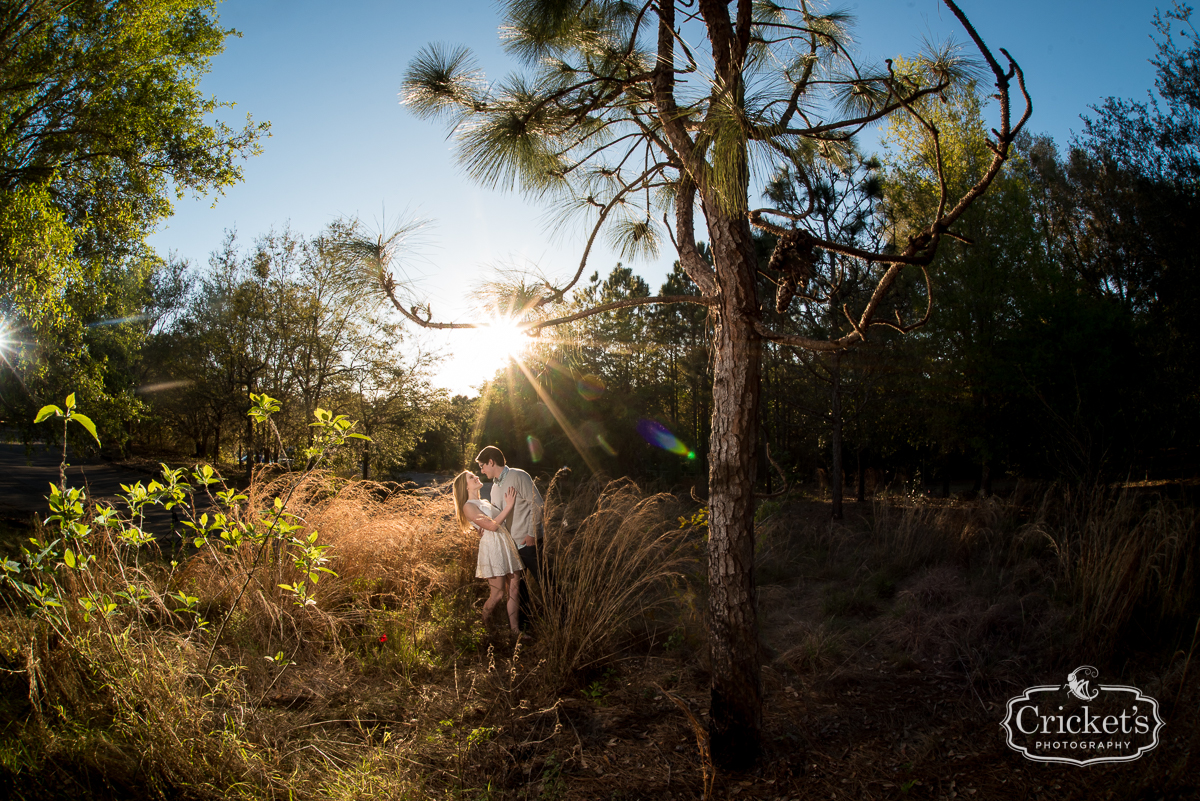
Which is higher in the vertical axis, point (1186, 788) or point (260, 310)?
point (260, 310)

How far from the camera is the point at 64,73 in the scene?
7434 millimetres

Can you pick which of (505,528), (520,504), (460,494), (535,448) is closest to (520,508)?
(520,504)

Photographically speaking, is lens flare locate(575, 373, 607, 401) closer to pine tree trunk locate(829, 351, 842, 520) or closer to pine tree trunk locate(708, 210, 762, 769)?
pine tree trunk locate(829, 351, 842, 520)

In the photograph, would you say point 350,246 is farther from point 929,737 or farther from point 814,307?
point 814,307

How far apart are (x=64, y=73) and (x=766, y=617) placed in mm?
10332

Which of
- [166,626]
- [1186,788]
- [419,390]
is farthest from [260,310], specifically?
[1186,788]

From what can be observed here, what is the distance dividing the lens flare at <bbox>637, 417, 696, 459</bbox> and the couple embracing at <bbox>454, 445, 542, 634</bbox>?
11993 millimetres

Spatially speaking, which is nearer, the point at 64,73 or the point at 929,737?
the point at 929,737

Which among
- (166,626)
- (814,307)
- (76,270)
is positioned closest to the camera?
(166,626)

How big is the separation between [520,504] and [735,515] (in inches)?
93.7

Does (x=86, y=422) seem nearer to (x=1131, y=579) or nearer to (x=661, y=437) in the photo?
(x=1131, y=579)

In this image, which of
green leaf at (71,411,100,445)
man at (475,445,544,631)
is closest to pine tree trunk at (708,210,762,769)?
man at (475,445,544,631)

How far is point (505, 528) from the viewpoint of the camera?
470cm

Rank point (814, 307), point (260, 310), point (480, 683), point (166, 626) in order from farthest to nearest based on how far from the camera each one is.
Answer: point (260, 310)
point (814, 307)
point (166, 626)
point (480, 683)
